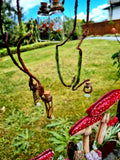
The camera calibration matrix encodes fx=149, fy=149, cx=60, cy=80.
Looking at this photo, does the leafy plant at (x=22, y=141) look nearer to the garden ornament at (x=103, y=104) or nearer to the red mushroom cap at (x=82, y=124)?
the red mushroom cap at (x=82, y=124)

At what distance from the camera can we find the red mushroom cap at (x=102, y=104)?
1038 millimetres

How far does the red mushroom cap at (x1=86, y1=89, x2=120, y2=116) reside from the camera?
1038mm

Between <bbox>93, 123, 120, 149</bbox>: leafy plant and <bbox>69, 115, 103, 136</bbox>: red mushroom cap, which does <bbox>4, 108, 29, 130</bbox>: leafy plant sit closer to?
<bbox>93, 123, 120, 149</bbox>: leafy plant

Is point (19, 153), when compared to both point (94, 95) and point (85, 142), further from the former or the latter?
point (94, 95)

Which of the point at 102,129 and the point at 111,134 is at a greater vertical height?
the point at 102,129

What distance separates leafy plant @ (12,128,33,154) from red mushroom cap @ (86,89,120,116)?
1051mm

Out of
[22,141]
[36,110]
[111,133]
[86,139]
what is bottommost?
[22,141]

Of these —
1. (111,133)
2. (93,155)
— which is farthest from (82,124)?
(111,133)

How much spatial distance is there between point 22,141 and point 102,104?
1200mm

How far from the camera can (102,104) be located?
108 centimetres

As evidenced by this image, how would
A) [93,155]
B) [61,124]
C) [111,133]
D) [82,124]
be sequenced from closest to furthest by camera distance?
[82,124] < [93,155] < [111,133] < [61,124]

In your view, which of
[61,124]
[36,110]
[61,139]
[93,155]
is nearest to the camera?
[93,155]

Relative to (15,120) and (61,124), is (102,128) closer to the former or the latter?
(61,124)

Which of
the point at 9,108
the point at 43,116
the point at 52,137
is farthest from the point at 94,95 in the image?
the point at 9,108
